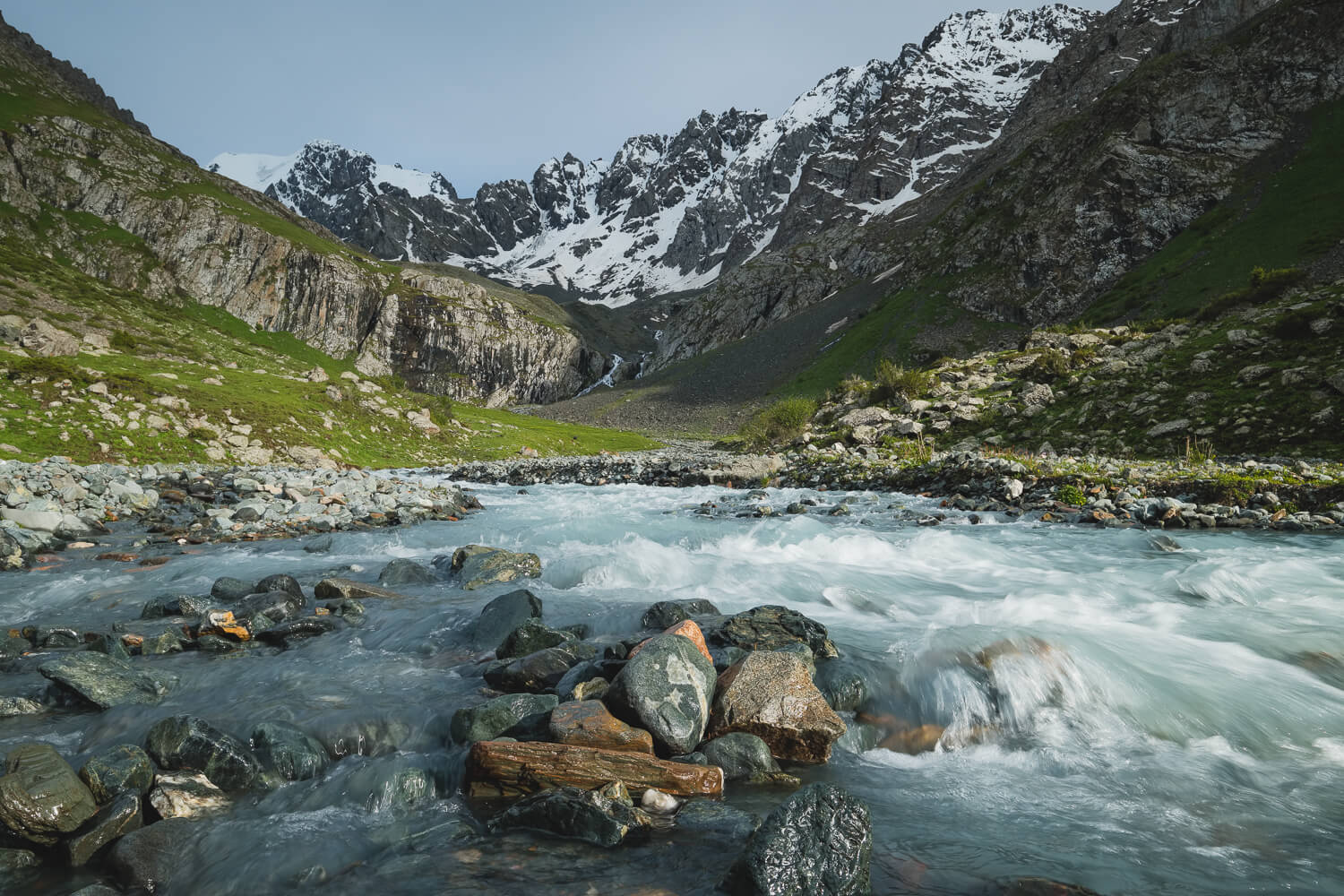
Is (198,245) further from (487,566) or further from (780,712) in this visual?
(780,712)

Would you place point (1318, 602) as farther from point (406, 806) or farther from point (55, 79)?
point (55, 79)

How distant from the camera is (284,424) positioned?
41.6m

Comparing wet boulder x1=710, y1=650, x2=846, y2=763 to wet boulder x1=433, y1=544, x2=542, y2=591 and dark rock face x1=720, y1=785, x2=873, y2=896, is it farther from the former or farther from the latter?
wet boulder x1=433, y1=544, x2=542, y2=591

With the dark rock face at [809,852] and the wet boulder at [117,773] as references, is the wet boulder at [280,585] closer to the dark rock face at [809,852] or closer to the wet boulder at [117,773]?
the wet boulder at [117,773]

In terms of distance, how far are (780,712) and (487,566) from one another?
9.18 m

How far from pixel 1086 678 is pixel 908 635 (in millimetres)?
2485

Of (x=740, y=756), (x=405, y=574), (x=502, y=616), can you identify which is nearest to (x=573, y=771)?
(x=740, y=756)

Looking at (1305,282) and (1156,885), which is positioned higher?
(1305,282)

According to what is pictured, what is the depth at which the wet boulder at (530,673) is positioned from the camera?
23.8 ft

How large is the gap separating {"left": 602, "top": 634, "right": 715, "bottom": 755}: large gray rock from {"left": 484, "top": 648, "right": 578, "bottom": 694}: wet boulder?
4.11ft

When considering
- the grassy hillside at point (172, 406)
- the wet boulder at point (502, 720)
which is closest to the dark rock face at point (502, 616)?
the wet boulder at point (502, 720)

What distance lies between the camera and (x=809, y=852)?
4.02 m

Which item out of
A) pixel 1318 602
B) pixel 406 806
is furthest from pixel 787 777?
pixel 1318 602

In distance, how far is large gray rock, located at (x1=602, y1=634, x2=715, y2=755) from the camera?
19.0 ft
